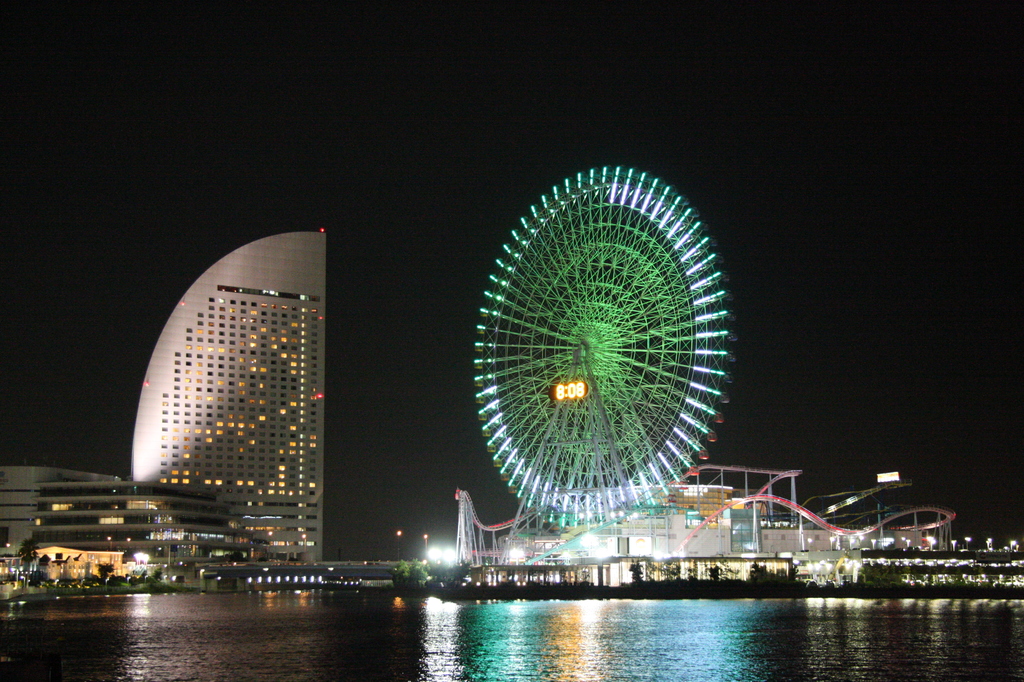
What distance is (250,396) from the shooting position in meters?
184

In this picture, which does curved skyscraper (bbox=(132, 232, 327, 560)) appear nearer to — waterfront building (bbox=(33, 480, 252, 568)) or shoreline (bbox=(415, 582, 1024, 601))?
waterfront building (bbox=(33, 480, 252, 568))

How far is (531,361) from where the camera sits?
83188 millimetres

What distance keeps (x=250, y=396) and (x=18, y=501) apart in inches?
1725

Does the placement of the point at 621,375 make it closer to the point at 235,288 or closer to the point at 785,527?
the point at 785,527

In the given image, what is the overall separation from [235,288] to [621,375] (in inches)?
4799

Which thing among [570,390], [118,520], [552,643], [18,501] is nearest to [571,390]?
[570,390]

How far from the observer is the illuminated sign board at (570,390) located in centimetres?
8069

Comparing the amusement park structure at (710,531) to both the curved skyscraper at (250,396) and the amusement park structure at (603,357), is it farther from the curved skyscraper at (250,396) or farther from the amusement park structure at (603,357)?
the curved skyscraper at (250,396)

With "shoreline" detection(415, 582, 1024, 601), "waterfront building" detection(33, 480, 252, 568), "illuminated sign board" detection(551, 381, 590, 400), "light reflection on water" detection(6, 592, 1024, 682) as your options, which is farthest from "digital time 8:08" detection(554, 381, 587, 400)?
"waterfront building" detection(33, 480, 252, 568)

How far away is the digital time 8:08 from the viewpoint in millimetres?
80625

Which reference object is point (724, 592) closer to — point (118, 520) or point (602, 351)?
point (602, 351)

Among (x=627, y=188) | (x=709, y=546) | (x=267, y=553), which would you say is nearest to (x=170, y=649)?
(x=627, y=188)

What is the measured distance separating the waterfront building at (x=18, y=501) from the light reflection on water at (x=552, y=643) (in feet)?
237

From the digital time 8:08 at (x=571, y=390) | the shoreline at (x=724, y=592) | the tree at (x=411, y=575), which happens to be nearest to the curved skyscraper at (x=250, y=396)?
the tree at (x=411, y=575)
